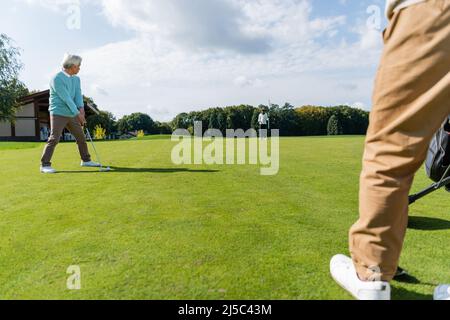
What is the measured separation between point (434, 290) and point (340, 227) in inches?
53.8

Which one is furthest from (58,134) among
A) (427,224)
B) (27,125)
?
(27,125)

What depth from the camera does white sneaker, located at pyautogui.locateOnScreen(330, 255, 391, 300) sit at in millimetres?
1928

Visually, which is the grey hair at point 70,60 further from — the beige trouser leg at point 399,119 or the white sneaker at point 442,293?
the white sneaker at point 442,293

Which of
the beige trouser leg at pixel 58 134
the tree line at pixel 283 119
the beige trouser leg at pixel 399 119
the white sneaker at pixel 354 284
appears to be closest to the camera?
the beige trouser leg at pixel 399 119

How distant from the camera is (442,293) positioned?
200 cm

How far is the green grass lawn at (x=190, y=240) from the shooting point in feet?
7.23

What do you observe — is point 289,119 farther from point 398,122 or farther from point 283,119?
point 398,122

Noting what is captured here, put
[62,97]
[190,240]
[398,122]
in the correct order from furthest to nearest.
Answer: [62,97] → [190,240] → [398,122]

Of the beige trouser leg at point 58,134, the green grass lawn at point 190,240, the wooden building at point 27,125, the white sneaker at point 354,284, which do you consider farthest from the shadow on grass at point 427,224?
the wooden building at point 27,125

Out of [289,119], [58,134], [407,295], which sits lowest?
[407,295]

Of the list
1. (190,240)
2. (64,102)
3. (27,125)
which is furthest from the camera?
(27,125)

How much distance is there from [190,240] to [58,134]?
20.0 feet

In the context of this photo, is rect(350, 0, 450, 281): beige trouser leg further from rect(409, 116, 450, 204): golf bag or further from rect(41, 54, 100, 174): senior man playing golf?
rect(41, 54, 100, 174): senior man playing golf
